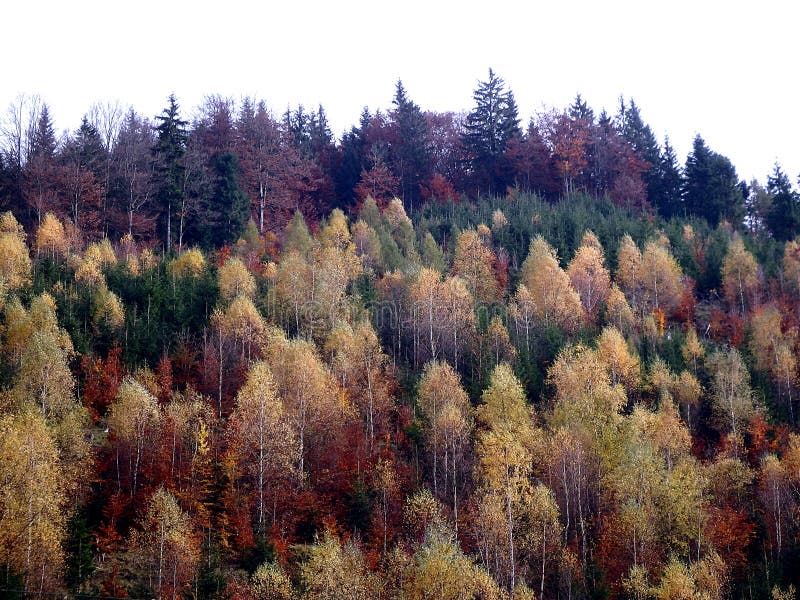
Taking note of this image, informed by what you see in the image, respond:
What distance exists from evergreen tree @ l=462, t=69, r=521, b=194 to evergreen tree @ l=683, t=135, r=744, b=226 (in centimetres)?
2266

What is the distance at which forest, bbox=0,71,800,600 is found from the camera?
3897 centimetres

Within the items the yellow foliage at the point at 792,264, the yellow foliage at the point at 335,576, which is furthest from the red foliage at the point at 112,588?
the yellow foliage at the point at 792,264

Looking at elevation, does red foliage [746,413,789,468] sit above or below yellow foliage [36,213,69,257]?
below

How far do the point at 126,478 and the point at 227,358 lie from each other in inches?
500

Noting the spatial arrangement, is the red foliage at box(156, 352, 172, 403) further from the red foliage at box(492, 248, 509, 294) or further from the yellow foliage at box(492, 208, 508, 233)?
the yellow foliage at box(492, 208, 508, 233)

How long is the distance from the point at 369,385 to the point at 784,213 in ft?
190

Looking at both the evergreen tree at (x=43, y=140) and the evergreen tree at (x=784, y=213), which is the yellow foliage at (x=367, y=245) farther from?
the evergreen tree at (x=784, y=213)

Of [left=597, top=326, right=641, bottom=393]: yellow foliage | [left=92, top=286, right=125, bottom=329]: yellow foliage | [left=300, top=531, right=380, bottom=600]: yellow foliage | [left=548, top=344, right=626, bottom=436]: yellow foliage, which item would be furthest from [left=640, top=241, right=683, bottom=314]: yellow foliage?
[left=92, top=286, right=125, bottom=329]: yellow foliage

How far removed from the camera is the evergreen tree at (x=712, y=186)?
90.4 m

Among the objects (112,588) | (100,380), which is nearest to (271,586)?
(112,588)

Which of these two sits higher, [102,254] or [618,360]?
[102,254]

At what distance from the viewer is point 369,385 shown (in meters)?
52.7

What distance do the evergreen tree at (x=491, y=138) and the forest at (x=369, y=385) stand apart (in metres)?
9.81

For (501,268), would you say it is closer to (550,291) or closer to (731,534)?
(550,291)
